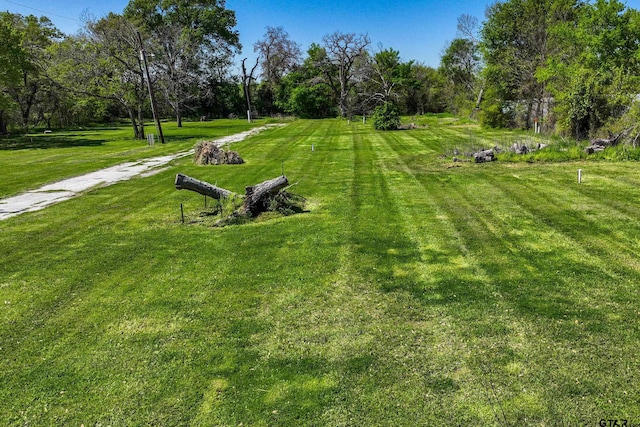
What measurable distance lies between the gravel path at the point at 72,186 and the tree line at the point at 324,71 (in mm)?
11012

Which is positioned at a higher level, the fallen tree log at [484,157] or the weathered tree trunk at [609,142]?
the weathered tree trunk at [609,142]

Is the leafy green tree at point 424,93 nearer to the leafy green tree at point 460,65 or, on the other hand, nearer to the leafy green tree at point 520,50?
the leafy green tree at point 460,65

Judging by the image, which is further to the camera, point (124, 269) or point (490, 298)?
point (124, 269)

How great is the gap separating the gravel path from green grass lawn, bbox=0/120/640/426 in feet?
4.62

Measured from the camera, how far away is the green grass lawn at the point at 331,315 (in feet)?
13.9

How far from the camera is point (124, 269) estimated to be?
7.70 m

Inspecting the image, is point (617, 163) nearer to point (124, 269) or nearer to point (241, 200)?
point (241, 200)

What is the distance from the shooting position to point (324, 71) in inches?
2388

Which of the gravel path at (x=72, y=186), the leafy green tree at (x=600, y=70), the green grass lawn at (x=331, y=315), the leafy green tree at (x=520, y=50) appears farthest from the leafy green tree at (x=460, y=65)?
the green grass lawn at (x=331, y=315)

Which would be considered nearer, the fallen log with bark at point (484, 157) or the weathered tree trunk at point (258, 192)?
the weathered tree trunk at point (258, 192)

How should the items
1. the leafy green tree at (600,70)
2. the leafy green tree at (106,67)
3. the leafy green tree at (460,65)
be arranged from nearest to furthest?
the leafy green tree at (600,70) → the leafy green tree at (106,67) → the leafy green tree at (460,65)

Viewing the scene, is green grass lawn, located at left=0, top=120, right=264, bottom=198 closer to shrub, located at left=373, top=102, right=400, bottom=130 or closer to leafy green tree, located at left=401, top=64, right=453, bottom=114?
shrub, located at left=373, top=102, right=400, bottom=130

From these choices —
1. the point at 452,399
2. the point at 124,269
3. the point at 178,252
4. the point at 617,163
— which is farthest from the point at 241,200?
the point at 617,163

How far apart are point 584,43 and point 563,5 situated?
9.70 m
